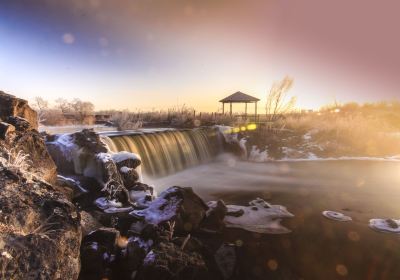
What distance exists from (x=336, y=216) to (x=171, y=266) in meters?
5.21

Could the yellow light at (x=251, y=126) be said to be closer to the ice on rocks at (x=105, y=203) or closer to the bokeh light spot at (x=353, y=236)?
the bokeh light spot at (x=353, y=236)

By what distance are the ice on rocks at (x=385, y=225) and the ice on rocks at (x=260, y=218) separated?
1833 millimetres

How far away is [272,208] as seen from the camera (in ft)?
27.3

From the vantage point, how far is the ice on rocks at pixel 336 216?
762cm

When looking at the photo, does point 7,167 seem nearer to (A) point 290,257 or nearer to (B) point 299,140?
(A) point 290,257

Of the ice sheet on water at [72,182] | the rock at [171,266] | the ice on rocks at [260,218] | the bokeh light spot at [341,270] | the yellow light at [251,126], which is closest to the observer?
the rock at [171,266]

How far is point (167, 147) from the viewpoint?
45.6 ft

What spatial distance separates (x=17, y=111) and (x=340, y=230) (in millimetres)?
7314

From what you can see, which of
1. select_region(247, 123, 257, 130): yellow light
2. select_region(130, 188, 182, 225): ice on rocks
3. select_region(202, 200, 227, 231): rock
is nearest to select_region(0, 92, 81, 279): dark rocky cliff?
select_region(130, 188, 182, 225): ice on rocks

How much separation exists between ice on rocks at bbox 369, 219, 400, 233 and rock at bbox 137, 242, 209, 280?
15.3 ft

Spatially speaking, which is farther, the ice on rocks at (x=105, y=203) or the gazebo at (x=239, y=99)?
the gazebo at (x=239, y=99)

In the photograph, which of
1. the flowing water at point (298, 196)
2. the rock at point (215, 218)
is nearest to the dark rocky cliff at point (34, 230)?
the flowing water at point (298, 196)

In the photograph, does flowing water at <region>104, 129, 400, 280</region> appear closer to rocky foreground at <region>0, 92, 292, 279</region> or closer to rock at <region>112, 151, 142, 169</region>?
rocky foreground at <region>0, 92, 292, 279</region>

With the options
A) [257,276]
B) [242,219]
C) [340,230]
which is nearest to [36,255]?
[257,276]
